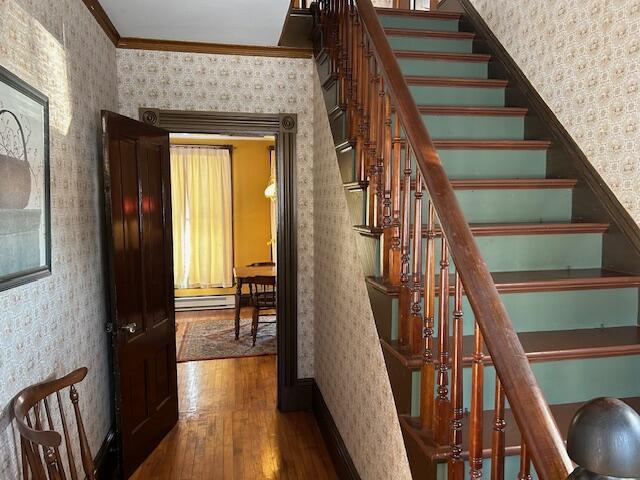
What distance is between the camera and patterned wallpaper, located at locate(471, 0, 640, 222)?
6.46ft

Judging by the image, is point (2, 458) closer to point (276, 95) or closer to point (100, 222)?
point (100, 222)

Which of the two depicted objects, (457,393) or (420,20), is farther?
(420,20)

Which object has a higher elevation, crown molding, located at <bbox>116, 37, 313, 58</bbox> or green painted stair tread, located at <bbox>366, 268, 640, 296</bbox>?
crown molding, located at <bbox>116, 37, 313, 58</bbox>

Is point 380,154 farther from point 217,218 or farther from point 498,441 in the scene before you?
point 217,218

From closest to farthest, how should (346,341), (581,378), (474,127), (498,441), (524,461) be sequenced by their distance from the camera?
(524,461), (498,441), (581,378), (474,127), (346,341)

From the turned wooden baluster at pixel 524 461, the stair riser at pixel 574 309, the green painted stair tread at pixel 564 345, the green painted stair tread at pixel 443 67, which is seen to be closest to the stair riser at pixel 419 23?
the green painted stair tread at pixel 443 67

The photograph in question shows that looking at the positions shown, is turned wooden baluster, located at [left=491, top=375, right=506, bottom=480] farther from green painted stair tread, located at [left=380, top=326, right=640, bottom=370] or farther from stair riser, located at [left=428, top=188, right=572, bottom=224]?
stair riser, located at [left=428, top=188, right=572, bottom=224]

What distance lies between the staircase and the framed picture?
132cm

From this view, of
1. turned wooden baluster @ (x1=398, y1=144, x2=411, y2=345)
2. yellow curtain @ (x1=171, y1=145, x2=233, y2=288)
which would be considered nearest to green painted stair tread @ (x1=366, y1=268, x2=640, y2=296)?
turned wooden baluster @ (x1=398, y1=144, x2=411, y2=345)

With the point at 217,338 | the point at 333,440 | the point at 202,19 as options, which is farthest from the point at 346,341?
the point at 217,338

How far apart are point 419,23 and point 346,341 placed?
2.27 metres

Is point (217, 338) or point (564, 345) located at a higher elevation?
point (564, 345)

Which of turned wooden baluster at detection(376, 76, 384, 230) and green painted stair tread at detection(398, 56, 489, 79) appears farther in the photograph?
green painted stair tread at detection(398, 56, 489, 79)

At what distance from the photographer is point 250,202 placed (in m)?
→ 7.67
